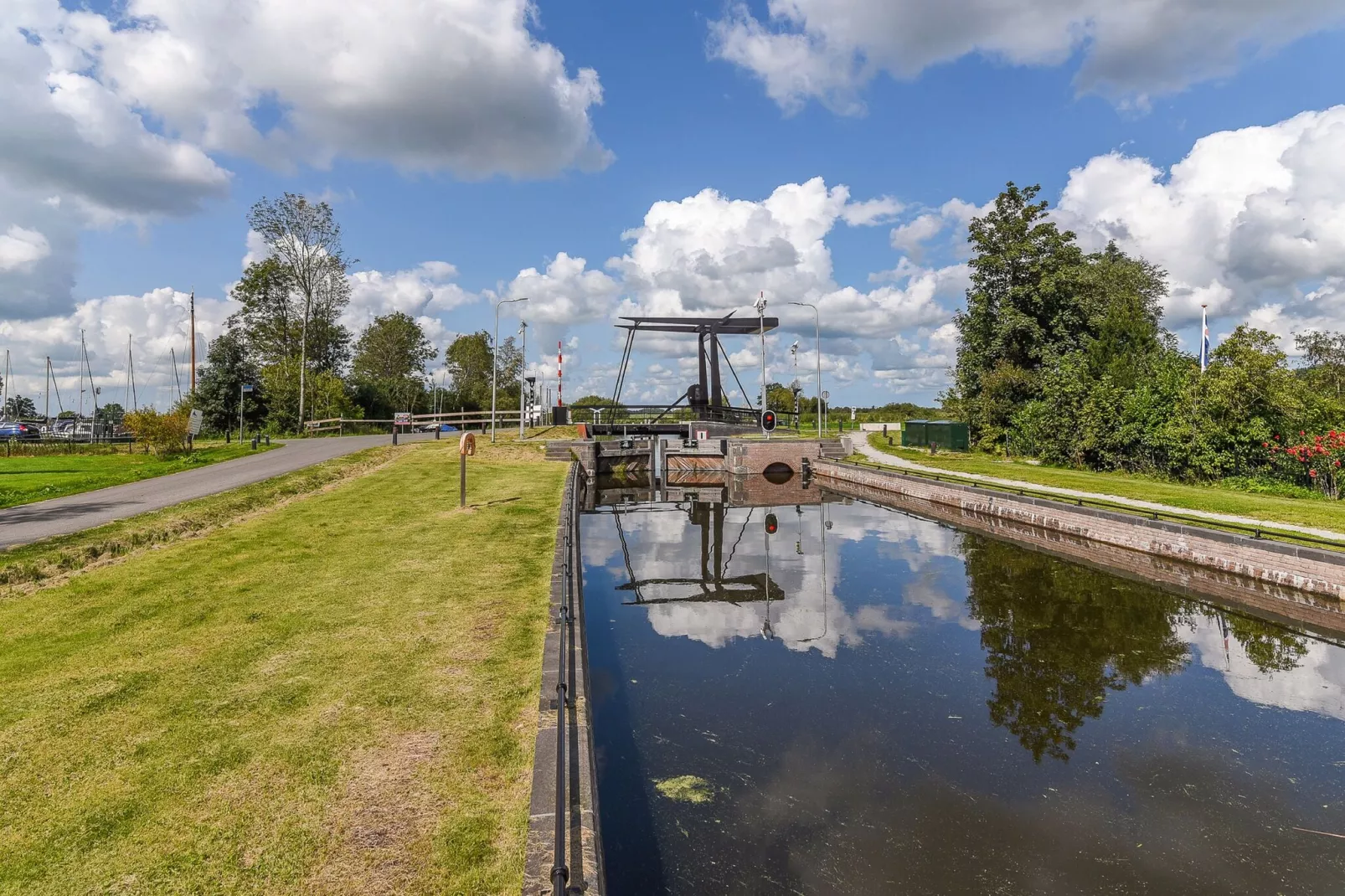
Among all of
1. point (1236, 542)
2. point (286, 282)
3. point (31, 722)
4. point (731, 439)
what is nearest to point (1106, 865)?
point (31, 722)

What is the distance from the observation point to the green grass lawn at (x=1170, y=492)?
14.3 meters

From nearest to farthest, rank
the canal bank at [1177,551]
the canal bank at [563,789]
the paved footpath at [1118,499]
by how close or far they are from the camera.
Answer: the canal bank at [563,789]
the canal bank at [1177,551]
the paved footpath at [1118,499]

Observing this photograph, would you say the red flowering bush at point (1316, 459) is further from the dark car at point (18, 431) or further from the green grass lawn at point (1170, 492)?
the dark car at point (18, 431)

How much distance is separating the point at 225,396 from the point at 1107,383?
50171 millimetres

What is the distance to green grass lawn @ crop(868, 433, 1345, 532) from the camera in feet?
46.8

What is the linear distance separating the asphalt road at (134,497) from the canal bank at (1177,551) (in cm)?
2017

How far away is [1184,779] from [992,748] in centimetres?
157

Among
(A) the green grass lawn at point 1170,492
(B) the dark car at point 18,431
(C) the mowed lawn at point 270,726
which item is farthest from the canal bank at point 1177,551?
(B) the dark car at point 18,431

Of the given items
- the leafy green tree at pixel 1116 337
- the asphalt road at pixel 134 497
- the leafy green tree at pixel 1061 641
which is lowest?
the leafy green tree at pixel 1061 641

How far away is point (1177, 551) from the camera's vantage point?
44.4 feet

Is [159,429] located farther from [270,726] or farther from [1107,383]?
[1107,383]

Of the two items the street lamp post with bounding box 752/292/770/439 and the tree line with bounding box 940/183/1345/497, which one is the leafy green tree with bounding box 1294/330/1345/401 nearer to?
the tree line with bounding box 940/183/1345/497

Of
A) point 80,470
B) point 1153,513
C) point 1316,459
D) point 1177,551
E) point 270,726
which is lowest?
point 1177,551

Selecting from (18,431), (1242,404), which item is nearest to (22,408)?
(18,431)
